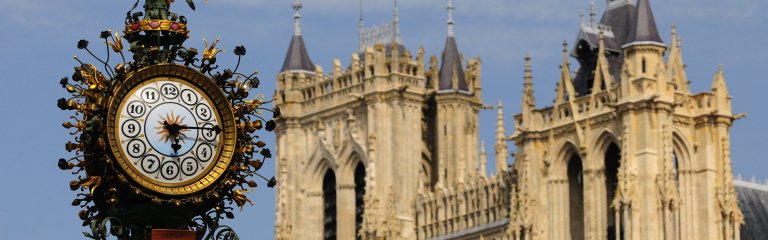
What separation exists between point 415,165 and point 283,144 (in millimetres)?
6648

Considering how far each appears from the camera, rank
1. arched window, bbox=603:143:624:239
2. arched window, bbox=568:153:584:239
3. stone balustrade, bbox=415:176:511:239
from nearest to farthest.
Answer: arched window, bbox=603:143:624:239 < arched window, bbox=568:153:584:239 < stone balustrade, bbox=415:176:511:239

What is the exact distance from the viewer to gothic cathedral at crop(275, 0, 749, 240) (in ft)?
187

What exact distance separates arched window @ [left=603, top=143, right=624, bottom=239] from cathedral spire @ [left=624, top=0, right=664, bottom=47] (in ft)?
12.2

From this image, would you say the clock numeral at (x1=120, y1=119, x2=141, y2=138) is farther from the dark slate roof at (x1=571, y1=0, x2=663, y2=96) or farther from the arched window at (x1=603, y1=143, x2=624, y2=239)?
the arched window at (x1=603, y1=143, x2=624, y2=239)

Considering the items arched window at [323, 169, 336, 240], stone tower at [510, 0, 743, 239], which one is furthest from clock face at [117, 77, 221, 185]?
arched window at [323, 169, 336, 240]

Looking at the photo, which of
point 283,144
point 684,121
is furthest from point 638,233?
point 283,144

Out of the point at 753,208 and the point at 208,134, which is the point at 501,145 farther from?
the point at 208,134

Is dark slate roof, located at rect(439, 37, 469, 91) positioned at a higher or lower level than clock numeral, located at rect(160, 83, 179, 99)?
higher

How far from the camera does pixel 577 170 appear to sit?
61156 millimetres

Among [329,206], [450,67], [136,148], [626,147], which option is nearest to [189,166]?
[136,148]

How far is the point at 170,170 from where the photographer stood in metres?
10.2

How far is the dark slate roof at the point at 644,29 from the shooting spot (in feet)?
190

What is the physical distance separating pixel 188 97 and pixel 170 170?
479 millimetres

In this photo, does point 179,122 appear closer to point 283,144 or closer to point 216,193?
point 216,193
